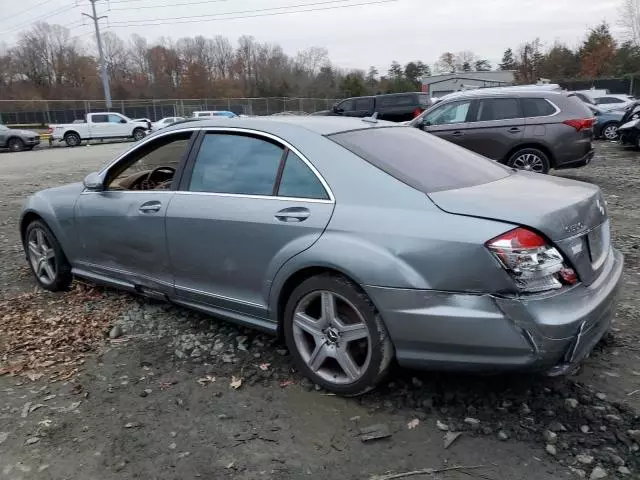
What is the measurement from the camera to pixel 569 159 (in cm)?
938

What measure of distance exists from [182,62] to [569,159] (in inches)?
3111

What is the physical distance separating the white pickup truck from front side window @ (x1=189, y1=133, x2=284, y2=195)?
1169 inches

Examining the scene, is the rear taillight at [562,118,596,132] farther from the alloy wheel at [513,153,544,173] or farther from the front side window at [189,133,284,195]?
the front side window at [189,133,284,195]

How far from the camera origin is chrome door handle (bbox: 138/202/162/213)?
12.8ft

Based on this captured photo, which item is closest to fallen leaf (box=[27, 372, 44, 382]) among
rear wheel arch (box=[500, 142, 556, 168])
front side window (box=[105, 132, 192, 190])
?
front side window (box=[105, 132, 192, 190])

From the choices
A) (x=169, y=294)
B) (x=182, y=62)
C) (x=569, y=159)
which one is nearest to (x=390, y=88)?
(x=182, y=62)

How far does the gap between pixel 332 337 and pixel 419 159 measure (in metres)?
1.19

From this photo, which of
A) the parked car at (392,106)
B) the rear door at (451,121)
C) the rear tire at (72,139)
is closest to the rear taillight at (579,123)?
Answer: the rear door at (451,121)

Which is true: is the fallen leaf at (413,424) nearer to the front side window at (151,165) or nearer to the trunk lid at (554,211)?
the trunk lid at (554,211)

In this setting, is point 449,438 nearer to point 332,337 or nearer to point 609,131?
point 332,337

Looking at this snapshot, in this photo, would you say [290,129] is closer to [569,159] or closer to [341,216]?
[341,216]

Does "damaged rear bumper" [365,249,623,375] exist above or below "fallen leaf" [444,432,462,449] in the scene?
above

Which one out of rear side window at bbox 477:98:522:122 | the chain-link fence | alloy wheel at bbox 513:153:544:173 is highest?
the chain-link fence

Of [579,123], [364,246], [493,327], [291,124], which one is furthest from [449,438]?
[579,123]
